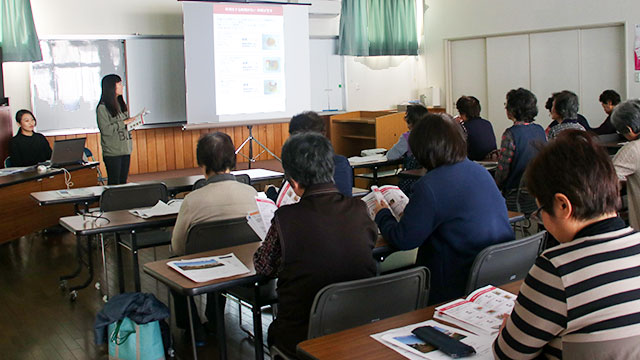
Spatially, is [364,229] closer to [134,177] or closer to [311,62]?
[134,177]

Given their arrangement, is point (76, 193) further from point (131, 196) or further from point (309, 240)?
point (309, 240)

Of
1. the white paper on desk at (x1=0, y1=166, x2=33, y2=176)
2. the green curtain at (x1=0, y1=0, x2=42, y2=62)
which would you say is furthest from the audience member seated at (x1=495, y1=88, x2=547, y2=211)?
the green curtain at (x1=0, y1=0, x2=42, y2=62)

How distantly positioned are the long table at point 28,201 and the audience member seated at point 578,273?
15.9ft

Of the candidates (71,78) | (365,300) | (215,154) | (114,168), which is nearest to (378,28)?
(71,78)

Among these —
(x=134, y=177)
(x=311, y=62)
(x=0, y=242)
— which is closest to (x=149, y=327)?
(x=0, y=242)

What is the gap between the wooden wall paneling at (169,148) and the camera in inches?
316

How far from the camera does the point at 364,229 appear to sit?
234 centimetres

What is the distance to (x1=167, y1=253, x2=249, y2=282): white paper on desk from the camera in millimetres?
2518

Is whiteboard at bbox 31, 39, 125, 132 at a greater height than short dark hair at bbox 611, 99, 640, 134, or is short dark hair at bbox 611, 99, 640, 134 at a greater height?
whiteboard at bbox 31, 39, 125, 132

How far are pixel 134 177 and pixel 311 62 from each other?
294 cm

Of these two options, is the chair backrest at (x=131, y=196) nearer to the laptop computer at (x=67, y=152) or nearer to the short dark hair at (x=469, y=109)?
the laptop computer at (x=67, y=152)

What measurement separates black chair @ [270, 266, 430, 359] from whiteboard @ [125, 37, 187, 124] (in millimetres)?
5850

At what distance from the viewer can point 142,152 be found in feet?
25.8

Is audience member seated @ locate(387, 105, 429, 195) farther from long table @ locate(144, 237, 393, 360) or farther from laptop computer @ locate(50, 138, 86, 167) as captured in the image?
laptop computer @ locate(50, 138, 86, 167)
